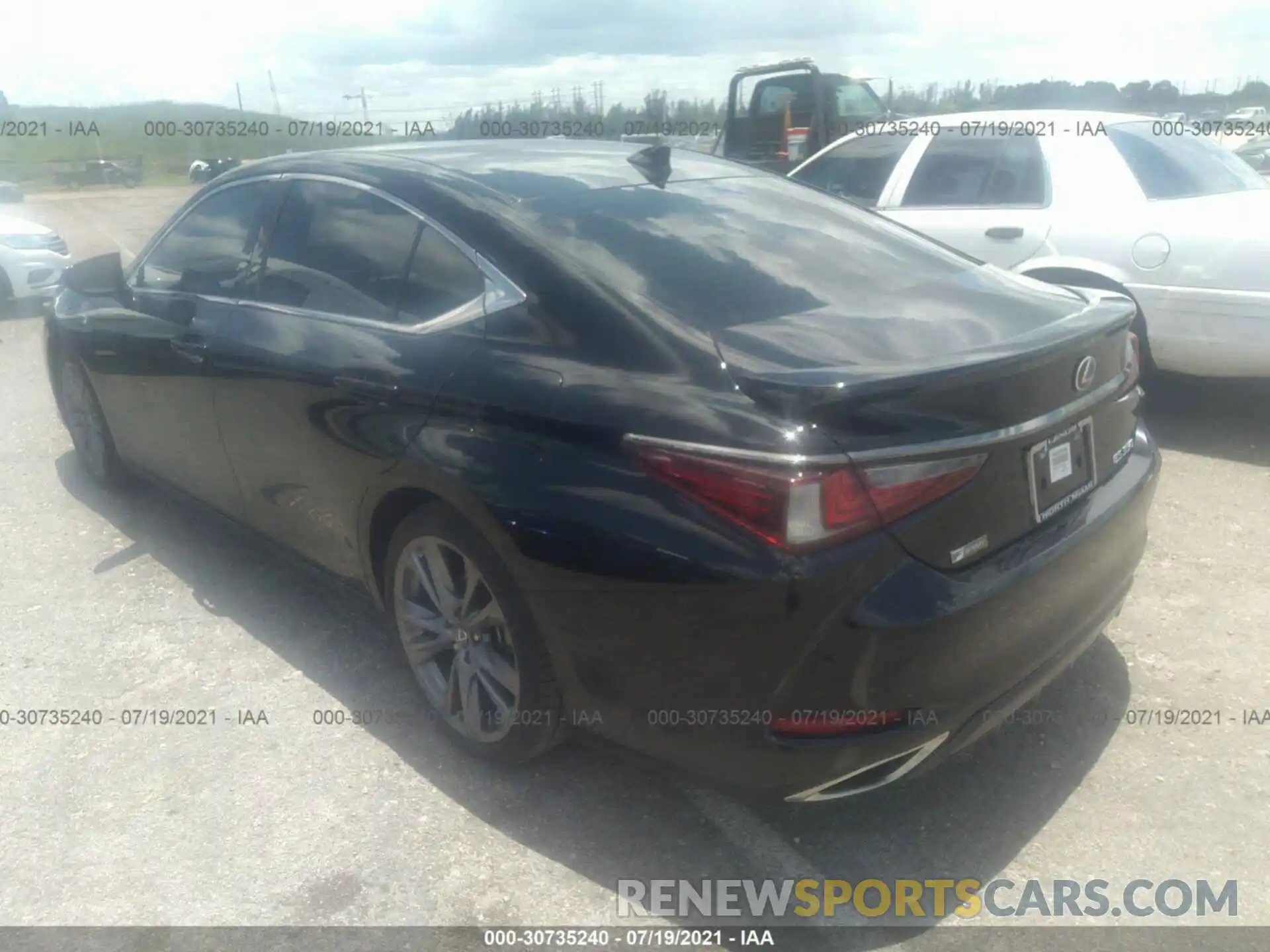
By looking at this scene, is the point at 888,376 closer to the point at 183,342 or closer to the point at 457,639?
Result: the point at 457,639

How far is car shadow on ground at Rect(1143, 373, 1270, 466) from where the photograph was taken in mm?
5340

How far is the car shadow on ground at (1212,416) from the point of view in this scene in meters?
5.34

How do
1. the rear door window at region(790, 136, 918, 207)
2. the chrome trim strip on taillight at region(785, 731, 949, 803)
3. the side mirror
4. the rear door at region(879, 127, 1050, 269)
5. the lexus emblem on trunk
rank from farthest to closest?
the rear door window at region(790, 136, 918, 207) < the rear door at region(879, 127, 1050, 269) < the side mirror < the lexus emblem on trunk < the chrome trim strip on taillight at region(785, 731, 949, 803)

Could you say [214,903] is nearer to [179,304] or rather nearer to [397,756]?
[397,756]

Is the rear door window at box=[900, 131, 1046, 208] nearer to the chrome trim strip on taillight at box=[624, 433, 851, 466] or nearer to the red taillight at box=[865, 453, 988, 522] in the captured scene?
the red taillight at box=[865, 453, 988, 522]

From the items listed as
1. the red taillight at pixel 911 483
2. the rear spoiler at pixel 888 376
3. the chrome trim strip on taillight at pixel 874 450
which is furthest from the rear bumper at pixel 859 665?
the rear spoiler at pixel 888 376

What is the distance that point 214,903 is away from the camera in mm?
2604

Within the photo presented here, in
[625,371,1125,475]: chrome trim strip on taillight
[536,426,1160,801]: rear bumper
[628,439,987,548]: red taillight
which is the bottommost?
[536,426,1160,801]: rear bumper

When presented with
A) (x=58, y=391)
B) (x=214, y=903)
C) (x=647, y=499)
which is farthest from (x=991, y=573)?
(x=58, y=391)

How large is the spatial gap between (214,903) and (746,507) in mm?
1641

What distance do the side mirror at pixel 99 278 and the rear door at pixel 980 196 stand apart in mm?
3796

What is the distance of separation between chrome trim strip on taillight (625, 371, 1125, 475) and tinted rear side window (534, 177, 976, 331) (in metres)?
0.38

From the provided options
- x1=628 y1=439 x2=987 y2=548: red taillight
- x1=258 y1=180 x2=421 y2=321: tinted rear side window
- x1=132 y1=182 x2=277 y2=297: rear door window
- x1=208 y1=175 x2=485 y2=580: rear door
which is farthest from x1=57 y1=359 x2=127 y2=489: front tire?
x1=628 y1=439 x2=987 y2=548: red taillight

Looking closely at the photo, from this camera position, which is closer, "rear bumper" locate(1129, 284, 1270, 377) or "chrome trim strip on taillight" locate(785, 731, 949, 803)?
"chrome trim strip on taillight" locate(785, 731, 949, 803)
